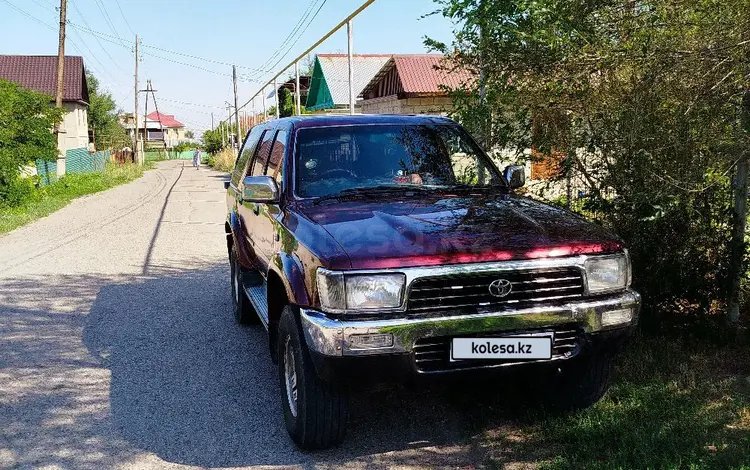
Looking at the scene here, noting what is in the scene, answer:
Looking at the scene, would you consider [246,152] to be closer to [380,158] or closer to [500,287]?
[380,158]

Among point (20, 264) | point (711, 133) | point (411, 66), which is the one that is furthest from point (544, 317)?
point (411, 66)

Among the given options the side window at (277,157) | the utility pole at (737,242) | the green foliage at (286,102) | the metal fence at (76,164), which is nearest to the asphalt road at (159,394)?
the side window at (277,157)

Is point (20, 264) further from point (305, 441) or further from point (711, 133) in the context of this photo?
point (711, 133)

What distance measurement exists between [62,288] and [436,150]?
567 centimetres

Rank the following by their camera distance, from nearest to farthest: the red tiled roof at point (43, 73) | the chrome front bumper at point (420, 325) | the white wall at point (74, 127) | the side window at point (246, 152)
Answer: the chrome front bumper at point (420, 325)
the side window at point (246, 152)
the white wall at point (74, 127)
the red tiled roof at point (43, 73)

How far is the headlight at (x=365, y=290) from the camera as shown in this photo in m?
3.40

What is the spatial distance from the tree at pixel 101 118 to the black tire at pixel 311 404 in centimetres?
6665

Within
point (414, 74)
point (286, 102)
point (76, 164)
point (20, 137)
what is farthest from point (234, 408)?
point (286, 102)

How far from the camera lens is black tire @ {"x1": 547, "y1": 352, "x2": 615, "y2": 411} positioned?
4098mm

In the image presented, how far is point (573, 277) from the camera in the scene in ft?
12.0

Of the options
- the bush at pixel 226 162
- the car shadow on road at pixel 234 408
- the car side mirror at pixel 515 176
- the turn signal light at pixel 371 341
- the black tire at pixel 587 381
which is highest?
the bush at pixel 226 162

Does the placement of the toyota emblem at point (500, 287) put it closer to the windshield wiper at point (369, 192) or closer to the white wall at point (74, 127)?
the windshield wiper at point (369, 192)

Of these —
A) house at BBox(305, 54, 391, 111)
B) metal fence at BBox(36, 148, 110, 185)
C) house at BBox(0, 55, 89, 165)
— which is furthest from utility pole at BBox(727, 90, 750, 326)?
house at BBox(0, 55, 89, 165)

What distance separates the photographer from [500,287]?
354 centimetres
